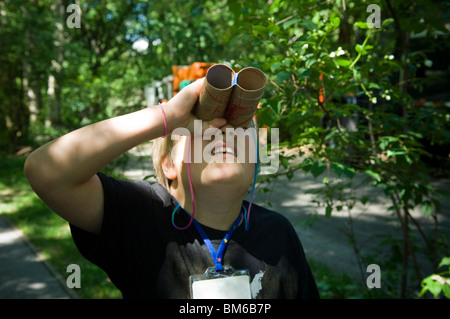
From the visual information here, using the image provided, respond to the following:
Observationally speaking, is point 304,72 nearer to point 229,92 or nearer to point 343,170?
point 343,170

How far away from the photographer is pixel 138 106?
475 cm

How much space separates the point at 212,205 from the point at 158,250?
0.83 ft

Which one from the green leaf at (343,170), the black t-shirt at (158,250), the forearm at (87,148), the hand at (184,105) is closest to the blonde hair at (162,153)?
the black t-shirt at (158,250)

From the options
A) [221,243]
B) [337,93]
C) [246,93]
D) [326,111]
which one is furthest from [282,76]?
[221,243]

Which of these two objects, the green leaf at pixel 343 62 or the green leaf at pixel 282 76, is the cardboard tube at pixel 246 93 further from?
the green leaf at pixel 343 62

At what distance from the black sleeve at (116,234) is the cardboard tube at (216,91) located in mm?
393

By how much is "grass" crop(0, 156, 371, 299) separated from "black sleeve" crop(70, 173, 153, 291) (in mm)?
2306

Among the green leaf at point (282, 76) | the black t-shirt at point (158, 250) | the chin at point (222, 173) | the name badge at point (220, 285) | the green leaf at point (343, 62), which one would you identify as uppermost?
the green leaf at point (343, 62)

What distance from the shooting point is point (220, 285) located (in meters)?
1.38

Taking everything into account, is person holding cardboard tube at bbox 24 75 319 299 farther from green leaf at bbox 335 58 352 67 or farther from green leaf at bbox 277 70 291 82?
green leaf at bbox 335 58 352 67

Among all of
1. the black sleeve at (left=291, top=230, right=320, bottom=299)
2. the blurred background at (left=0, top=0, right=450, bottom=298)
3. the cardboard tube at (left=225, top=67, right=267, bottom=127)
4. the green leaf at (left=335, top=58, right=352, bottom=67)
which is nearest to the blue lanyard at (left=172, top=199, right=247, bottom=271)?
the black sleeve at (left=291, top=230, right=320, bottom=299)

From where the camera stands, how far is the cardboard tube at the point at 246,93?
1.34 m
